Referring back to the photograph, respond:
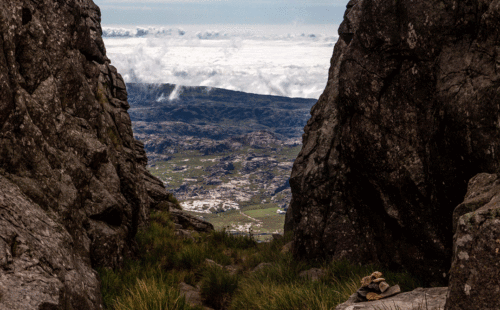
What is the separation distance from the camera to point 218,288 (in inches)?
480

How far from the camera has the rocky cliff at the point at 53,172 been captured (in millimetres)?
6344

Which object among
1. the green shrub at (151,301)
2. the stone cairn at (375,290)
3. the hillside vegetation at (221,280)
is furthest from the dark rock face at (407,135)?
the green shrub at (151,301)

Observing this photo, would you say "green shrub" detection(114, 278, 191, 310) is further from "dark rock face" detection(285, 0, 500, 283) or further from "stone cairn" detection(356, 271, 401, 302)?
"dark rock face" detection(285, 0, 500, 283)

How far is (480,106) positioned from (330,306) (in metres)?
6.44

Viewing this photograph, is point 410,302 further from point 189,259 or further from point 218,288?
point 189,259

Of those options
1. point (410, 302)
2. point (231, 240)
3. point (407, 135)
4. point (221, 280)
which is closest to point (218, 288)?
point (221, 280)

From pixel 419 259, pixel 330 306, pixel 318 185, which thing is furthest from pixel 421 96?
pixel 330 306

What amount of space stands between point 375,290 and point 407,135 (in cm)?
642

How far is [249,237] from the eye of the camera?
Answer: 917 inches

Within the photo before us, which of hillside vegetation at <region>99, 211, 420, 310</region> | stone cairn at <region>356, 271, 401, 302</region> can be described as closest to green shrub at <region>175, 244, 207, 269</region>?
hillside vegetation at <region>99, 211, 420, 310</region>

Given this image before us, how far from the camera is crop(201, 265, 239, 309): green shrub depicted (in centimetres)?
1195

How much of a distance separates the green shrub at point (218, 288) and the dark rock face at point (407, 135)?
4.64 m

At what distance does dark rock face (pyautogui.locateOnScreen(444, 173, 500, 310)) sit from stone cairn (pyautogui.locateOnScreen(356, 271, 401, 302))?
65.8 inches

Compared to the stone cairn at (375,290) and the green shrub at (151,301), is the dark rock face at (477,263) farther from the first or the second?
the green shrub at (151,301)
